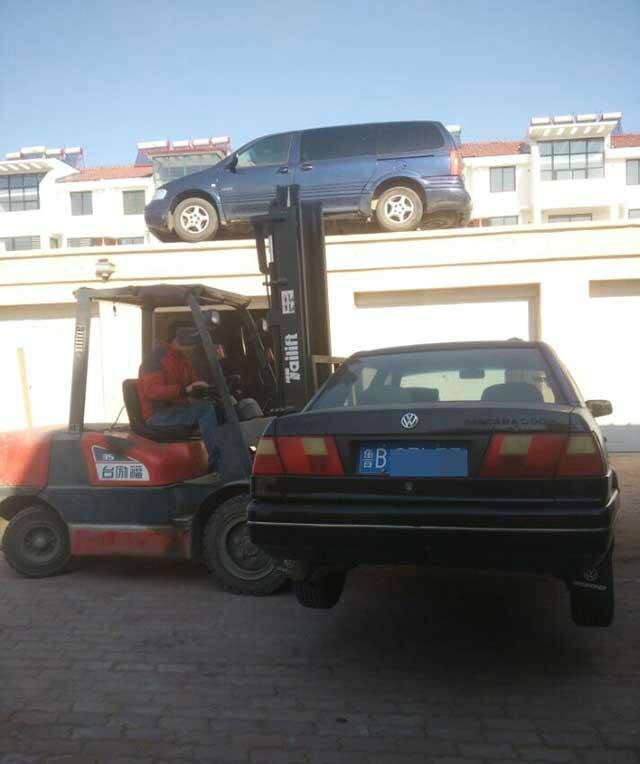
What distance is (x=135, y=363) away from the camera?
13.6 m

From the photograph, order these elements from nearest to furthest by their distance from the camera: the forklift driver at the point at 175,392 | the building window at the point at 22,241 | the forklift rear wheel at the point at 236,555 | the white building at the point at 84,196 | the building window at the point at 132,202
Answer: the forklift rear wheel at the point at 236,555 < the forklift driver at the point at 175,392 < the white building at the point at 84,196 < the building window at the point at 132,202 < the building window at the point at 22,241

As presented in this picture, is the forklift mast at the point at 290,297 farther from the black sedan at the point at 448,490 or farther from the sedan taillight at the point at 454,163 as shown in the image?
the sedan taillight at the point at 454,163

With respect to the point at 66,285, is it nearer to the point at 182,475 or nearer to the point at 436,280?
the point at 436,280

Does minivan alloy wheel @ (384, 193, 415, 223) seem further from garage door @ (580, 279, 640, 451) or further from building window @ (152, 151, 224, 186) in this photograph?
building window @ (152, 151, 224, 186)

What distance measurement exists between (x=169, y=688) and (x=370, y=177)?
10.4 metres

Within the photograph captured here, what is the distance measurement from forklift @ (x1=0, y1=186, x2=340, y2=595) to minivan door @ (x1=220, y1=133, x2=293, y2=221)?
7210 millimetres

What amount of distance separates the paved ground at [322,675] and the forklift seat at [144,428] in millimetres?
1057

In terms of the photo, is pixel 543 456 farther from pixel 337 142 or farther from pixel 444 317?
pixel 337 142

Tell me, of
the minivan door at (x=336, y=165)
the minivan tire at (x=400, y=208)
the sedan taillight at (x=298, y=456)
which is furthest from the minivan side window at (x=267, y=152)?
the sedan taillight at (x=298, y=456)

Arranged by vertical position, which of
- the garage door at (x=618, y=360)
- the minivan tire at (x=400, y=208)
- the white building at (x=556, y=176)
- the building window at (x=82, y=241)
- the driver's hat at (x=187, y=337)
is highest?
the white building at (x=556, y=176)

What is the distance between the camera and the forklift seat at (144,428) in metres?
5.83

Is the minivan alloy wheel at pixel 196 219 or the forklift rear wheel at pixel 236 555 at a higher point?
the minivan alloy wheel at pixel 196 219

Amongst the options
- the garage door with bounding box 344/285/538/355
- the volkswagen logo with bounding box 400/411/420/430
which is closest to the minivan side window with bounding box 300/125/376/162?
the garage door with bounding box 344/285/538/355

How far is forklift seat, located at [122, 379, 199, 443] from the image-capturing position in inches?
230
